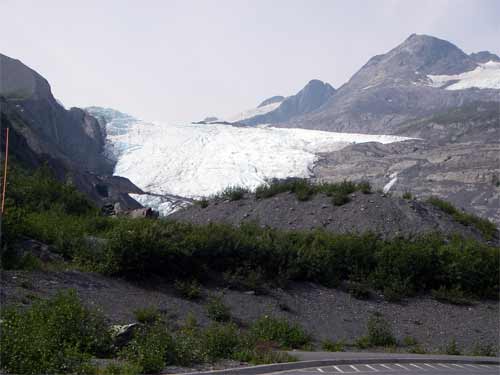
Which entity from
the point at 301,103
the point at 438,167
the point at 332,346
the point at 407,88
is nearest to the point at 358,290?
the point at 332,346

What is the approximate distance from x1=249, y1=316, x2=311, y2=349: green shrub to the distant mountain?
78.5 metres

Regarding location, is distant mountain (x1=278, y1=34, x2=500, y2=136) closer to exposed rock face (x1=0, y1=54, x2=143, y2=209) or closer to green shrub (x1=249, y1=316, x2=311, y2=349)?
exposed rock face (x1=0, y1=54, x2=143, y2=209)

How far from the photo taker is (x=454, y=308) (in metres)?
16.0

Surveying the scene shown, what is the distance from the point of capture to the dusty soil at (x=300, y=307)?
11.2 m

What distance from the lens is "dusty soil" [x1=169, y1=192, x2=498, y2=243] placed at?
2070cm

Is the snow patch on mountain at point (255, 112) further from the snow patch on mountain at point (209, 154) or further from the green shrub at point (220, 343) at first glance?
the green shrub at point (220, 343)

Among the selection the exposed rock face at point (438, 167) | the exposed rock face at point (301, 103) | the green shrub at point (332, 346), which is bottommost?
the green shrub at point (332, 346)

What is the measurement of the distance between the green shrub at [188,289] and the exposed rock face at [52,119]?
30.7 m

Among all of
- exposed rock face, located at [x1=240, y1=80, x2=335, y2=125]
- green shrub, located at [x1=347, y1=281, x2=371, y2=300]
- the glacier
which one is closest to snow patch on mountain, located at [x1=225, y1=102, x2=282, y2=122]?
exposed rock face, located at [x1=240, y1=80, x2=335, y2=125]

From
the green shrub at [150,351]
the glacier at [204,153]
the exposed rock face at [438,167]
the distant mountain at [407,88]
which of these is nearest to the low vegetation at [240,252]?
the green shrub at [150,351]

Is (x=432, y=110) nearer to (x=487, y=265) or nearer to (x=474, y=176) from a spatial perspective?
(x=474, y=176)

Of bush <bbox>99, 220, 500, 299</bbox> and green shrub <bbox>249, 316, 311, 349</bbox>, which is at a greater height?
bush <bbox>99, 220, 500, 299</bbox>

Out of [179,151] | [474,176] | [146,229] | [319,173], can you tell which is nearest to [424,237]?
[146,229]

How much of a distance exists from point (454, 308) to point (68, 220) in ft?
33.2
